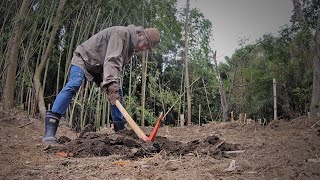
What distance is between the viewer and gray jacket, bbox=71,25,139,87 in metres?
3.44

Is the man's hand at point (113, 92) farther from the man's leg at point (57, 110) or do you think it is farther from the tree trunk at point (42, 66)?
the tree trunk at point (42, 66)

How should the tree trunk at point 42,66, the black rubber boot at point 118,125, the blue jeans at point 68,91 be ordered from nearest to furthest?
the blue jeans at point 68,91
the black rubber boot at point 118,125
the tree trunk at point 42,66

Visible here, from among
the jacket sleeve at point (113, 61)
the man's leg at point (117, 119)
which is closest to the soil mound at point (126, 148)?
the jacket sleeve at point (113, 61)

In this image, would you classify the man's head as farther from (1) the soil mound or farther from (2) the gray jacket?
(1) the soil mound

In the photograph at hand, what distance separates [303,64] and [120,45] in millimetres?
16411

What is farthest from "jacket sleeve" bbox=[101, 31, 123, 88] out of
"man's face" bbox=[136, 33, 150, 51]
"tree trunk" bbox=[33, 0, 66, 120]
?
"tree trunk" bbox=[33, 0, 66, 120]

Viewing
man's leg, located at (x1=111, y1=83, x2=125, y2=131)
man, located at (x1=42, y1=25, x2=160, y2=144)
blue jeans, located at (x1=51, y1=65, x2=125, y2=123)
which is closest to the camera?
man, located at (x1=42, y1=25, x2=160, y2=144)

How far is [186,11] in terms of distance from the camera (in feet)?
53.4

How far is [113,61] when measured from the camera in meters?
3.46

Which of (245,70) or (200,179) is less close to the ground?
(245,70)

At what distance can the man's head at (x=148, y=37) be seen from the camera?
365 cm

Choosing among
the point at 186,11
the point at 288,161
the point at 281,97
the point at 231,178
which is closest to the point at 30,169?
the point at 231,178

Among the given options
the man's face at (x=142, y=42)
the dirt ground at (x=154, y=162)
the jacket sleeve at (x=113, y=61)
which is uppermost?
the man's face at (x=142, y=42)

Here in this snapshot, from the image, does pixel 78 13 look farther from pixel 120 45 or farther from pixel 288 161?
pixel 288 161
